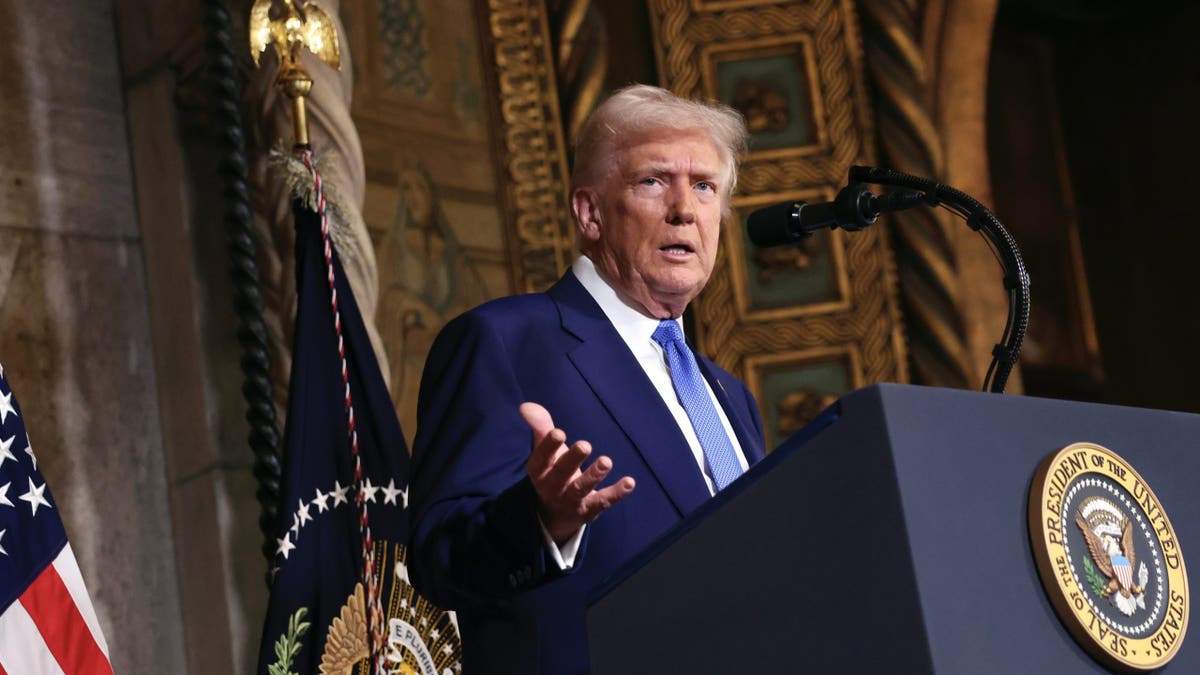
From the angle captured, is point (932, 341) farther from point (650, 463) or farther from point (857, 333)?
point (650, 463)

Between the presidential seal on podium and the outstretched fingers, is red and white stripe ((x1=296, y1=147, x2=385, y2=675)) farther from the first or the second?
the presidential seal on podium

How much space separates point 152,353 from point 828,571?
3.05 m

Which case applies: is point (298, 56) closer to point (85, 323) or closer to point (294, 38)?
point (294, 38)

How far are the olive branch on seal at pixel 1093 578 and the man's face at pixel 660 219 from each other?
1.01 meters

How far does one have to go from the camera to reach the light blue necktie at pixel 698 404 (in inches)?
89.4

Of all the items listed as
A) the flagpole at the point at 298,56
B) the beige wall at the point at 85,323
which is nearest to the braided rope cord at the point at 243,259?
the flagpole at the point at 298,56

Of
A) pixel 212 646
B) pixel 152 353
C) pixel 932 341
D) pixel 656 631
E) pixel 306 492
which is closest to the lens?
pixel 656 631

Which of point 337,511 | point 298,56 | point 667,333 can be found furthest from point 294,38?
point 667,333

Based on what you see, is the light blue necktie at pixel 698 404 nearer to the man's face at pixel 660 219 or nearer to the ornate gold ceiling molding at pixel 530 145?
the man's face at pixel 660 219

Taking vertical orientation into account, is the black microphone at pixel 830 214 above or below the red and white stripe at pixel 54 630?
above

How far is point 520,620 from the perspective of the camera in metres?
2.10

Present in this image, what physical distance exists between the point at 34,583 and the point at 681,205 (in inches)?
61.8

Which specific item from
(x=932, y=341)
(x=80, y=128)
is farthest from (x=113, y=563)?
(x=932, y=341)

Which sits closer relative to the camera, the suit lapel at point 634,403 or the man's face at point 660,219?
the suit lapel at point 634,403
